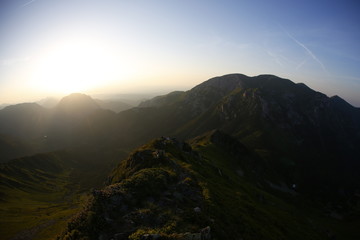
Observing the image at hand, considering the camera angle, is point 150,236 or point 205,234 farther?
point 205,234

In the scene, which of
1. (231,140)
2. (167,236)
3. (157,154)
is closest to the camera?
(167,236)

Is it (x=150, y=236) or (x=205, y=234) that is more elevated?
(x=150, y=236)

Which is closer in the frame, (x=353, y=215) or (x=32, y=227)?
(x=32, y=227)

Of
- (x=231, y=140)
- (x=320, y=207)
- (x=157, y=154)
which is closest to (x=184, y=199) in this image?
(x=157, y=154)

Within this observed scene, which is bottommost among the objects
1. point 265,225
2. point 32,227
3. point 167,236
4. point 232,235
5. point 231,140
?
point 32,227

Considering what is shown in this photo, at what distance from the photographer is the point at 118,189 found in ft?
101

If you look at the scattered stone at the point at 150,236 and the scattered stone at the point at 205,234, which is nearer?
the scattered stone at the point at 150,236

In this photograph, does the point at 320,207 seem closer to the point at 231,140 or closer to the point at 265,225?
the point at 231,140

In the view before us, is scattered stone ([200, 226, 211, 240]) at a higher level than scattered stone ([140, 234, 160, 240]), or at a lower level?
lower

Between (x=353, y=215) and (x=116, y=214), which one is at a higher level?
(x=116, y=214)

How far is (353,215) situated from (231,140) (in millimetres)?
111142

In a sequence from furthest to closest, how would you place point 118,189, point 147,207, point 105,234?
point 118,189, point 147,207, point 105,234

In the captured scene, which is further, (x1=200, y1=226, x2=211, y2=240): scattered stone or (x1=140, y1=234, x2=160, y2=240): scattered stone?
(x1=200, y1=226, x2=211, y2=240): scattered stone

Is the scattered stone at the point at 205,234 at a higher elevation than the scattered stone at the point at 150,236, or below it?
below
